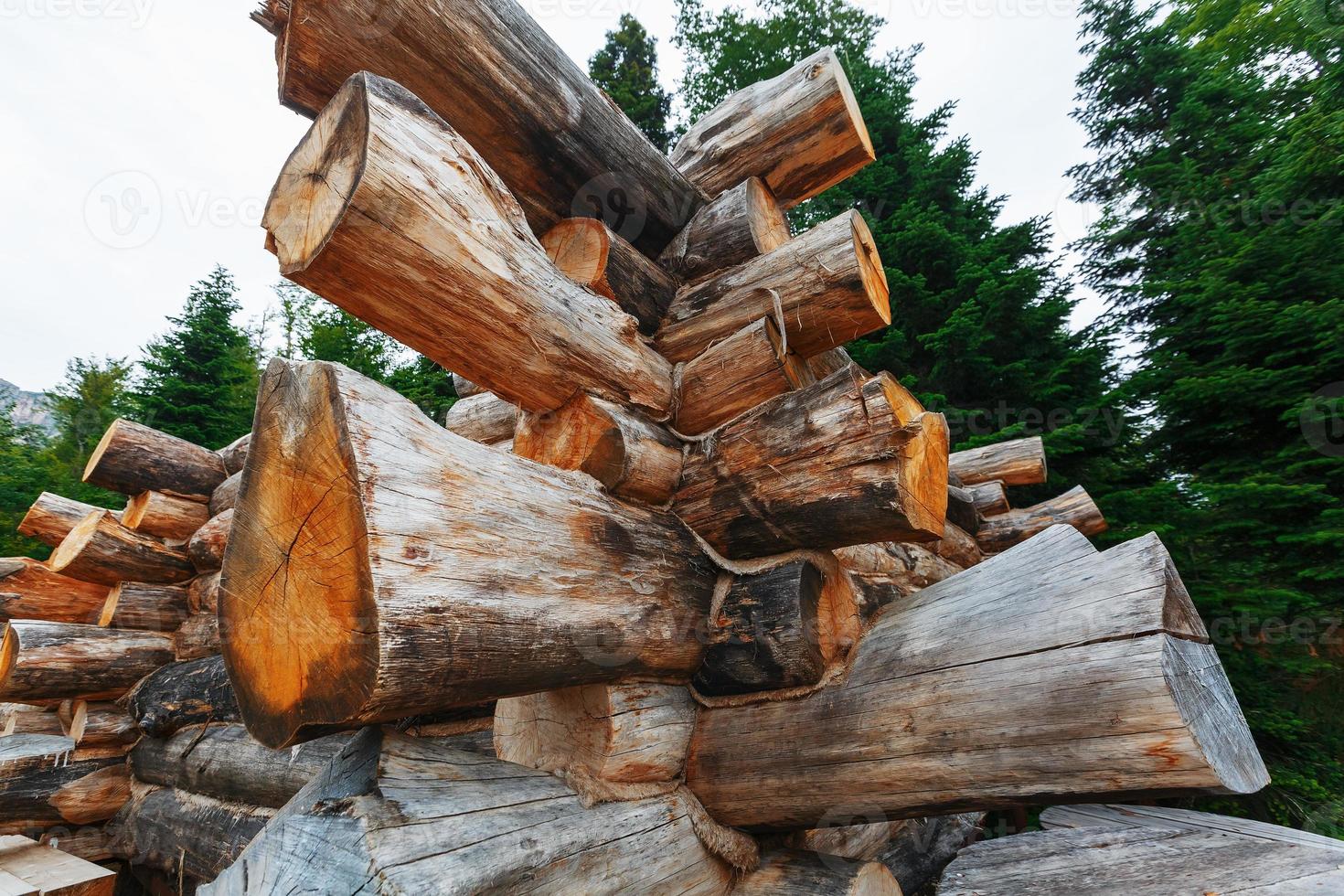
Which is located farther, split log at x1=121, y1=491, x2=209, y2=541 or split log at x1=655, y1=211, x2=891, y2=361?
split log at x1=121, y1=491, x2=209, y2=541

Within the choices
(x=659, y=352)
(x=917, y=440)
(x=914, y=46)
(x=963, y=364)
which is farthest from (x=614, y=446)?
(x=914, y=46)

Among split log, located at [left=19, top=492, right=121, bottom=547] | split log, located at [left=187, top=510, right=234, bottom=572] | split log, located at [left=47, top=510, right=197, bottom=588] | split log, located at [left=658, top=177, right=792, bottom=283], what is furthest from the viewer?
split log, located at [left=19, top=492, right=121, bottom=547]

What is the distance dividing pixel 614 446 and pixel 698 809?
106 centimetres

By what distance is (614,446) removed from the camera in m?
1.71

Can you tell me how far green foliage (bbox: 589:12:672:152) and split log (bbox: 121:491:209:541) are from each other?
853 cm

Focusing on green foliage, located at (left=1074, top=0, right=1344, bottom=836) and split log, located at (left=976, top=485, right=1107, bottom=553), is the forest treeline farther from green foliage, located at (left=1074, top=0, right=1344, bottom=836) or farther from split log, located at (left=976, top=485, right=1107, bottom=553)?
split log, located at (left=976, top=485, right=1107, bottom=553)

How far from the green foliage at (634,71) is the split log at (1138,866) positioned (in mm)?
10638

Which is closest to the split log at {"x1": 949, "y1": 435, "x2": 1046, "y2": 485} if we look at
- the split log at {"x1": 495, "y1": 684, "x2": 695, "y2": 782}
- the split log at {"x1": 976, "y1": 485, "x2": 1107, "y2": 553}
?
the split log at {"x1": 976, "y1": 485, "x2": 1107, "y2": 553}

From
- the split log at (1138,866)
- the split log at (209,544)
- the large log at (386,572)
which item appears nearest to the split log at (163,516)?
the split log at (209,544)

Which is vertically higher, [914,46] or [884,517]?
[914,46]

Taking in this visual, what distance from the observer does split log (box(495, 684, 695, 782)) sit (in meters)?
1.49

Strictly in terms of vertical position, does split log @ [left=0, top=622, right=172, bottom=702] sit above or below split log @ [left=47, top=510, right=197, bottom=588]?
below

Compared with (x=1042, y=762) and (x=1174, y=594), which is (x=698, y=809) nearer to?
(x=1042, y=762)

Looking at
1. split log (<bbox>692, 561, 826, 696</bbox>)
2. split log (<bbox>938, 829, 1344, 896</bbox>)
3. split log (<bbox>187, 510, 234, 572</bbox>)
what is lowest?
split log (<bbox>938, 829, 1344, 896</bbox>)
